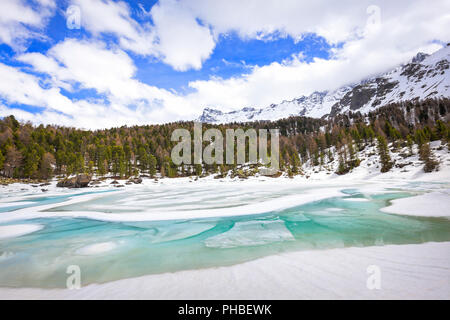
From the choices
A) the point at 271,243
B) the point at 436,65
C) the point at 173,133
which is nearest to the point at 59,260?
the point at 271,243

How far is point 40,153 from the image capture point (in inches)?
1977

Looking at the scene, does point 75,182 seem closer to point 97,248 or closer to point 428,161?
point 97,248

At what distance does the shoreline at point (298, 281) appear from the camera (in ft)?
7.70

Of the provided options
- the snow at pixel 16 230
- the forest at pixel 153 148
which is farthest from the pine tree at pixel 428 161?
the snow at pixel 16 230

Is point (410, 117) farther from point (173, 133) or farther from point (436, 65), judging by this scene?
point (436, 65)

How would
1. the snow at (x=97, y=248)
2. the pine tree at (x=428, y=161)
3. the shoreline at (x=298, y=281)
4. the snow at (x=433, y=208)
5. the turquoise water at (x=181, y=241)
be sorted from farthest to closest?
the pine tree at (x=428, y=161)
the snow at (x=433, y=208)
the snow at (x=97, y=248)
the turquoise water at (x=181, y=241)
the shoreline at (x=298, y=281)

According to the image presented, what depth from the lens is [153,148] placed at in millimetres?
79438

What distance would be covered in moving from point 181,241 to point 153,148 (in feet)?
263

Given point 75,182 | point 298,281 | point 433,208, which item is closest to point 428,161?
point 433,208

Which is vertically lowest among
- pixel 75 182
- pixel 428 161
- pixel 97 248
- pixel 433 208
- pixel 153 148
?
pixel 75 182

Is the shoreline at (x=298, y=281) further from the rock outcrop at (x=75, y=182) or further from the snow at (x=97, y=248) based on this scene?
the rock outcrop at (x=75, y=182)

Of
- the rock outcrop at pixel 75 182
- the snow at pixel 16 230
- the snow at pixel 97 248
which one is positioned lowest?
the rock outcrop at pixel 75 182

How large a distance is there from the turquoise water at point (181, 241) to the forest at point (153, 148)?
40037 millimetres
